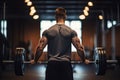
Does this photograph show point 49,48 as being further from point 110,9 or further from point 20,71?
point 110,9

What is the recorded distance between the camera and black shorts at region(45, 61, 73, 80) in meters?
4.38

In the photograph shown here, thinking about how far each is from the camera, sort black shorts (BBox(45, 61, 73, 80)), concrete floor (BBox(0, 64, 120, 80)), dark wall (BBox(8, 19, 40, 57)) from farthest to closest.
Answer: dark wall (BBox(8, 19, 40, 57)), concrete floor (BBox(0, 64, 120, 80)), black shorts (BBox(45, 61, 73, 80))

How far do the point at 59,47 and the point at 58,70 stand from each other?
0.28 metres

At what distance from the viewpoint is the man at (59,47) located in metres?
4.38

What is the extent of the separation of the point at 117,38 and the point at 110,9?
1.48 m

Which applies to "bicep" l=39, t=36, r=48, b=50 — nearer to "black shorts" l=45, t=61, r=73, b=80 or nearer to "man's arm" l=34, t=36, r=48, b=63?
"man's arm" l=34, t=36, r=48, b=63

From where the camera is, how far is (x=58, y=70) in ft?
14.4

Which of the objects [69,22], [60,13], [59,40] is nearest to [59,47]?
[59,40]

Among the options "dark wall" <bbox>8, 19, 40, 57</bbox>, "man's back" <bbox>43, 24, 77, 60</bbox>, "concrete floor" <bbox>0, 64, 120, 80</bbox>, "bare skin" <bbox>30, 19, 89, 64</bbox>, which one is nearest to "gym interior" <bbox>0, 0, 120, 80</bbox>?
"dark wall" <bbox>8, 19, 40, 57</bbox>

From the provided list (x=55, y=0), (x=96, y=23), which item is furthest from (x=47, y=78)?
(x=96, y=23)

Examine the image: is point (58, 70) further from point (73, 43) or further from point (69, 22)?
point (69, 22)

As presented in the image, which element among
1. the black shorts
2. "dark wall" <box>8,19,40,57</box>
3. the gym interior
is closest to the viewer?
the black shorts

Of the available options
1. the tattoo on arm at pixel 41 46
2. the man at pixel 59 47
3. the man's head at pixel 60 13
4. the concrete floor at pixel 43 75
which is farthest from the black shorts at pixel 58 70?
the concrete floor at pixel 43 75

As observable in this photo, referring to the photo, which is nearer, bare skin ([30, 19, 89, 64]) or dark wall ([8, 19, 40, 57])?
bare skin ([30, 19, 89, 64])
